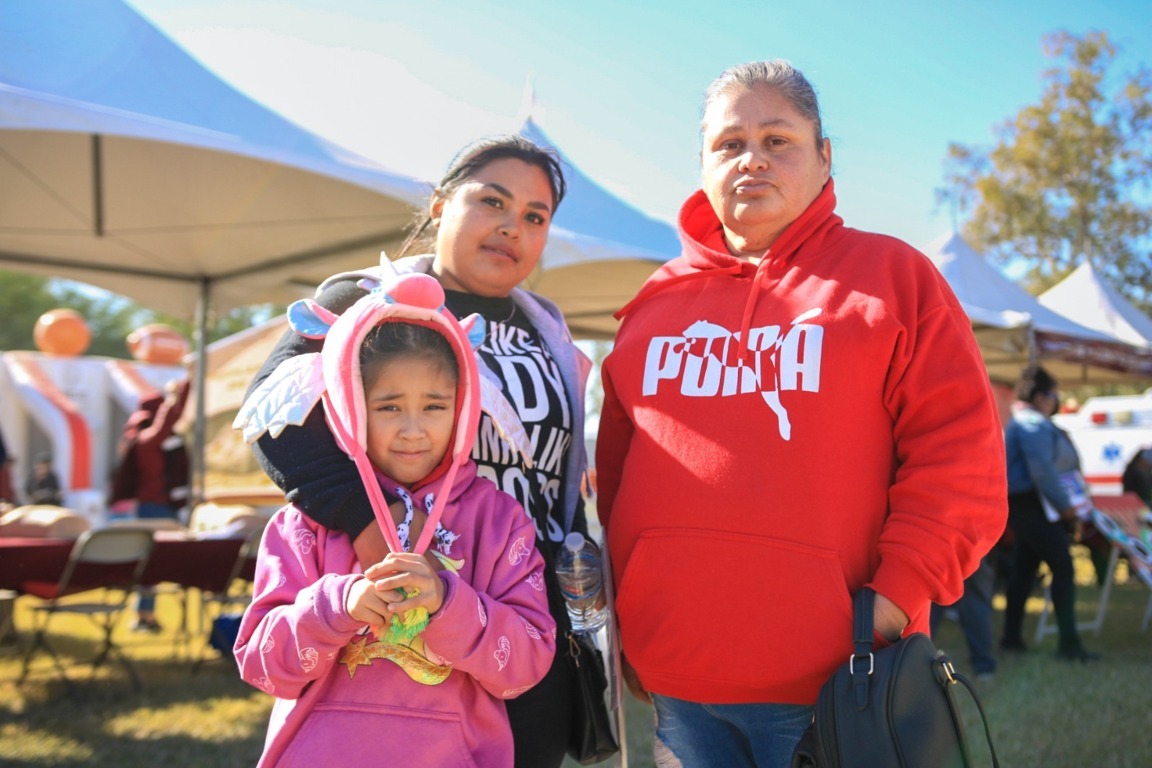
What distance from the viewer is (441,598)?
4.41ft

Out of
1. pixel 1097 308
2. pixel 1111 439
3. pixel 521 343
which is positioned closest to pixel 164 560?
pixel 521 343

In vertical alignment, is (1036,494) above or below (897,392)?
below

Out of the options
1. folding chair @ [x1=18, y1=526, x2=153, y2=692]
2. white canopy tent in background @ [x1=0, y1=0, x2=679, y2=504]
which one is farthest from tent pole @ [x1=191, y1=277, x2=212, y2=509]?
folding chair @ [x1=18, y1=526, x2=153, y2=692]

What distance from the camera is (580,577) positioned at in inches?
65.6

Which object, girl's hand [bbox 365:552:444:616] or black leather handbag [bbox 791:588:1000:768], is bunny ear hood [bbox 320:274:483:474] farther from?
black leather handbag [bbox 791:588:1000:768]

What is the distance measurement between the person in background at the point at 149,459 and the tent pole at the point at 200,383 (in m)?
0.13

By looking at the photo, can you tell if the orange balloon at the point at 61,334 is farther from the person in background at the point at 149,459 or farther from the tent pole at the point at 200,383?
the tent pole at the point at 200,383

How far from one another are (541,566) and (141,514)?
257 inches

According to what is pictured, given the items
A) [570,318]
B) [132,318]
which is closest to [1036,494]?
[570,318]

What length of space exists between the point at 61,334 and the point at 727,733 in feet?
59.9

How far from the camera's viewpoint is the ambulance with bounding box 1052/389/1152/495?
37.3 feet

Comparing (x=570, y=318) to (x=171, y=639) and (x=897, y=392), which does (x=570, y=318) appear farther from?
(x=897, y=392)

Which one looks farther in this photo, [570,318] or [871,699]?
[570,318]

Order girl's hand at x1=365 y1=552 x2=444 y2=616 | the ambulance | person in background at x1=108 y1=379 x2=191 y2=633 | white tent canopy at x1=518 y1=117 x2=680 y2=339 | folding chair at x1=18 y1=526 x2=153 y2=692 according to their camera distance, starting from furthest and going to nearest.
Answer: the ambulance
person in background at x1=108 y1=379 x2=191 y2=633
white tent canopy at x1=518 y1=117 x2=680 y2=339
folding chair at x1=18 y1=526 x2=153 y2=692
girl's hand at x1=365 y1=552 x2=444 y2=616
